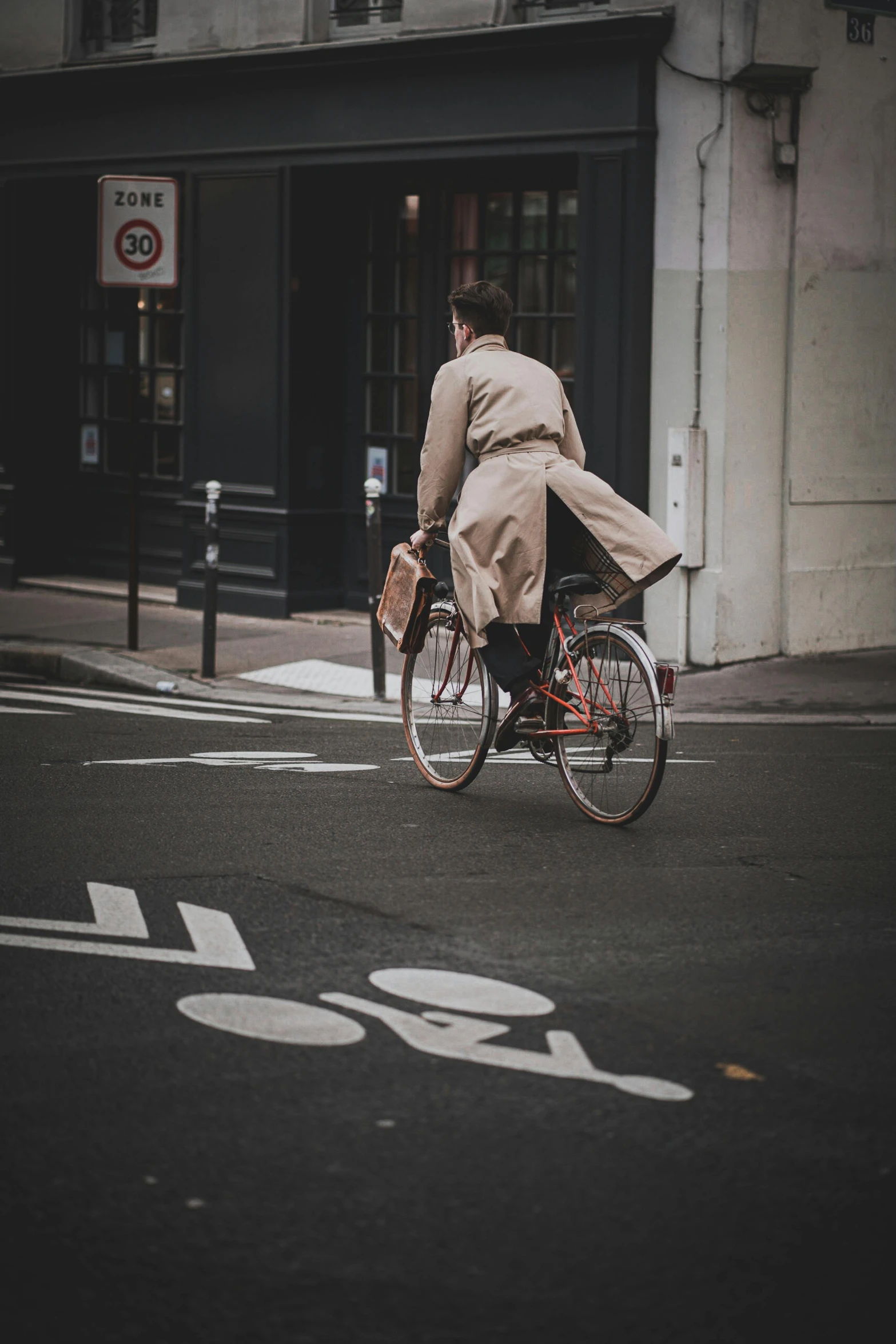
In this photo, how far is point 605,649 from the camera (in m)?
6.55

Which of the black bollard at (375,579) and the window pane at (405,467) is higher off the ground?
the window pane at (405,467)

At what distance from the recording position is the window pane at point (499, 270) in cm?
1318

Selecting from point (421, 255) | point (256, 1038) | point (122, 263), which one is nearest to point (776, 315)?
point (421, 255)

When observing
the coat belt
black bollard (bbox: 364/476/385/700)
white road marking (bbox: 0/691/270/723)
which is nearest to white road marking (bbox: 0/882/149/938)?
the coat belt

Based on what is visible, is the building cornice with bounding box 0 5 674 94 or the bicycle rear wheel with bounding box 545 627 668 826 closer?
the bicycle rear wheel with bounding box 545 627 668 826

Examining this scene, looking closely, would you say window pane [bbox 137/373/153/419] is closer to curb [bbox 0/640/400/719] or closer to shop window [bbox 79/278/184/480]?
shop window [bbox 79/278/184/480]

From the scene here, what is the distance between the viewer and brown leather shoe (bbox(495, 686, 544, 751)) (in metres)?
6.84

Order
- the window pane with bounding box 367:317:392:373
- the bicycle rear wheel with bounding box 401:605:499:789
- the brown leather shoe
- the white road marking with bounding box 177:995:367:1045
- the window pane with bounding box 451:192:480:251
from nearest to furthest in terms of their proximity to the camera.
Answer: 1. the white road marking with bounding box 177:995:367:1045
2. the brown leather shoe
3. the bicycle rear wheel with bounding box 401:605:499:789
4. the window pane with bounding box 451:192:480:251
5. the window pane with bounding box 367:317:392:373

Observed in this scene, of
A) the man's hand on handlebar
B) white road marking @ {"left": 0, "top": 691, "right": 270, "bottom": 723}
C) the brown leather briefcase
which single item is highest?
the man's hand on handlebar

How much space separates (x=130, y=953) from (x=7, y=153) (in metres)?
12.4

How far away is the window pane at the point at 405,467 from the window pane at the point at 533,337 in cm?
129

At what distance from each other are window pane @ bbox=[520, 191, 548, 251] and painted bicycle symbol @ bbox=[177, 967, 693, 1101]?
9.06 m

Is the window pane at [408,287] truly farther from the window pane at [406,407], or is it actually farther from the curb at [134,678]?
the curb at [134,678]

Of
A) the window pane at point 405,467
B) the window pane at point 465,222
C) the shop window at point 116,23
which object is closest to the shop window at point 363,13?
the window pane at point 465,222
